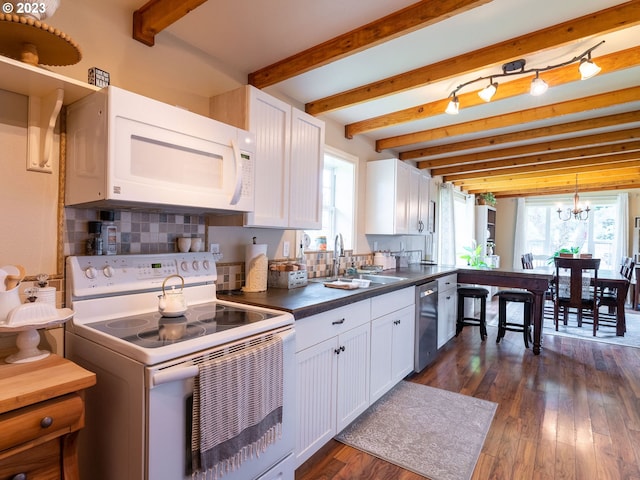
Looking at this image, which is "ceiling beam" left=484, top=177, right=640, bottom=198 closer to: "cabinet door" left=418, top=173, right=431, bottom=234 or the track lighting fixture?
"cabinet door" left=418, top=173, right=431, bottom=234

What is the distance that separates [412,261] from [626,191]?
5.80m

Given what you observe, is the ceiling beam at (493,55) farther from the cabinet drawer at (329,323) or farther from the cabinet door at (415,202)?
the cabinet door at (415,202)

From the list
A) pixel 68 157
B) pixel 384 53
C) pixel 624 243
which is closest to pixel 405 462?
pixel 68 157

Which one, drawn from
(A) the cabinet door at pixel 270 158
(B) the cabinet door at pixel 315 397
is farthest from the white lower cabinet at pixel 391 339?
(A) the cabinet door at pixel 270 158

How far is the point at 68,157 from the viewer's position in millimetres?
1562

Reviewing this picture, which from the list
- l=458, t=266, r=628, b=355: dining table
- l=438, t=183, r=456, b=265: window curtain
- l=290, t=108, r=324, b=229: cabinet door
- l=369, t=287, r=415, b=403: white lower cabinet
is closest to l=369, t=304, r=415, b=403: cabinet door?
l=369, t=287, r=415, b=403: white lower cabinet

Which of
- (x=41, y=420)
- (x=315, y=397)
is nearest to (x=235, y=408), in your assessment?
(x=41, y=420)

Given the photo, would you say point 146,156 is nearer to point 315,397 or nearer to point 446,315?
point 315,397

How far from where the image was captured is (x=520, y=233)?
8.74 meters

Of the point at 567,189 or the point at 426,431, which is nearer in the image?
the point at 426,431

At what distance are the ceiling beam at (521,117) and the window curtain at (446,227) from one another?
2.12m

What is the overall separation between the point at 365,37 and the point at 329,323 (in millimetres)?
1604

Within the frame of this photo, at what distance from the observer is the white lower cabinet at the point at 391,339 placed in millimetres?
2490

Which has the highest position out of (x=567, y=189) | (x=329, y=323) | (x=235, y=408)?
(x=567, y=189)
